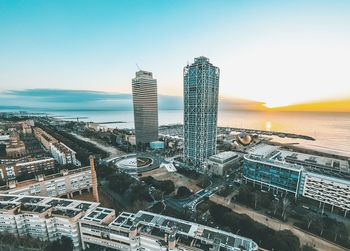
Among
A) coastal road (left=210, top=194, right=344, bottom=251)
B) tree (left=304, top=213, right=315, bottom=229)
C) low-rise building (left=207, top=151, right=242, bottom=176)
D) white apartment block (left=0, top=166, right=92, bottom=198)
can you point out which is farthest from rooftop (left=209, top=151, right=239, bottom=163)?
white apartment block (left=0, top=166, right=92, bottom=198)

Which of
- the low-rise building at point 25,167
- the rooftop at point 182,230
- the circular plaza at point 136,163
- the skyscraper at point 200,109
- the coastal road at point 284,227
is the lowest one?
the coastal road at point 284,227

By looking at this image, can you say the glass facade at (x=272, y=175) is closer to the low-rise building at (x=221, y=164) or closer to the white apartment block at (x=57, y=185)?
the low-rise building at (x=221, y=164)

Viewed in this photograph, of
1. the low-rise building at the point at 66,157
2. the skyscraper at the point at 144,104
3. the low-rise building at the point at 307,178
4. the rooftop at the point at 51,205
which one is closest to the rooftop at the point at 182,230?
the rooftop at the point at 51,205

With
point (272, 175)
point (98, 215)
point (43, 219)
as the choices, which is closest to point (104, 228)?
point (98, 215)

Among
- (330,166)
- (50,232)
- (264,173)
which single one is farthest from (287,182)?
Answer: (50,232)

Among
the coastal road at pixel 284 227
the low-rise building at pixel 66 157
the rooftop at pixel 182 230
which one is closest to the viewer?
the rooftop at pixel 182 230

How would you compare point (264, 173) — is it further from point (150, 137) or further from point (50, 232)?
point (150, 137)
